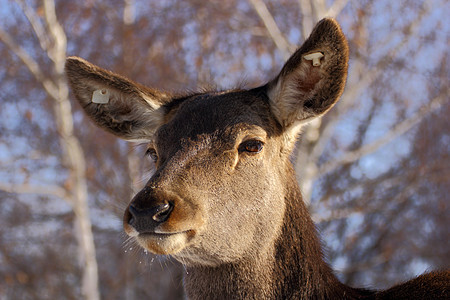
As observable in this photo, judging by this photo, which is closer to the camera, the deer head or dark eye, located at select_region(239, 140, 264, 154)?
the deer head

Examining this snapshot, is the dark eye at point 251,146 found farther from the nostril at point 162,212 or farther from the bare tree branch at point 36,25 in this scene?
the bare tree branch at point 36,25

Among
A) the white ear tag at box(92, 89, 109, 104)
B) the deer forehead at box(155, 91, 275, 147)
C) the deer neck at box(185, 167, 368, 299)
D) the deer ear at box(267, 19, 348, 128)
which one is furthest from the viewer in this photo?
the white ear tag at box(92, 89, 109, 104)

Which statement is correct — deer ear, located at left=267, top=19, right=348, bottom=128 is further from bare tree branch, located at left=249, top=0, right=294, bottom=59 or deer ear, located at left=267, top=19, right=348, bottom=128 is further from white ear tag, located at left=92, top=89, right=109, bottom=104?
bare tree branch, located at left=249, top=0, right=294, bottom=59

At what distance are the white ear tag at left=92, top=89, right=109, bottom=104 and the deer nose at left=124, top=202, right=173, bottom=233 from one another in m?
1.63

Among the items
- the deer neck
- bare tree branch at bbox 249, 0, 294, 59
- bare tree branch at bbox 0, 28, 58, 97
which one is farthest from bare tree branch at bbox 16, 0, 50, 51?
the deer neck

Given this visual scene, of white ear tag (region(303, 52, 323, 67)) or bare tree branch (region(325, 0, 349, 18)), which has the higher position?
white ear tag (region(303, 52, 323, 67))

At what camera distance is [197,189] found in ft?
9.95

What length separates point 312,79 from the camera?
3.45 m

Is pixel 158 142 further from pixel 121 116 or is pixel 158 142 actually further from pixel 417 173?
pixel 417 173

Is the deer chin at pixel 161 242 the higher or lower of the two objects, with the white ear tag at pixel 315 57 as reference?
lower

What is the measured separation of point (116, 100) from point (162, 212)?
1766 millimetres

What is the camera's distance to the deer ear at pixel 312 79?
3084mm

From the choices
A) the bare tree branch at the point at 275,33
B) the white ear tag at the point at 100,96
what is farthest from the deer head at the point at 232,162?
the bare tree branch at the point at 275,33

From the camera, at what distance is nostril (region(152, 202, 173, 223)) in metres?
2.73
